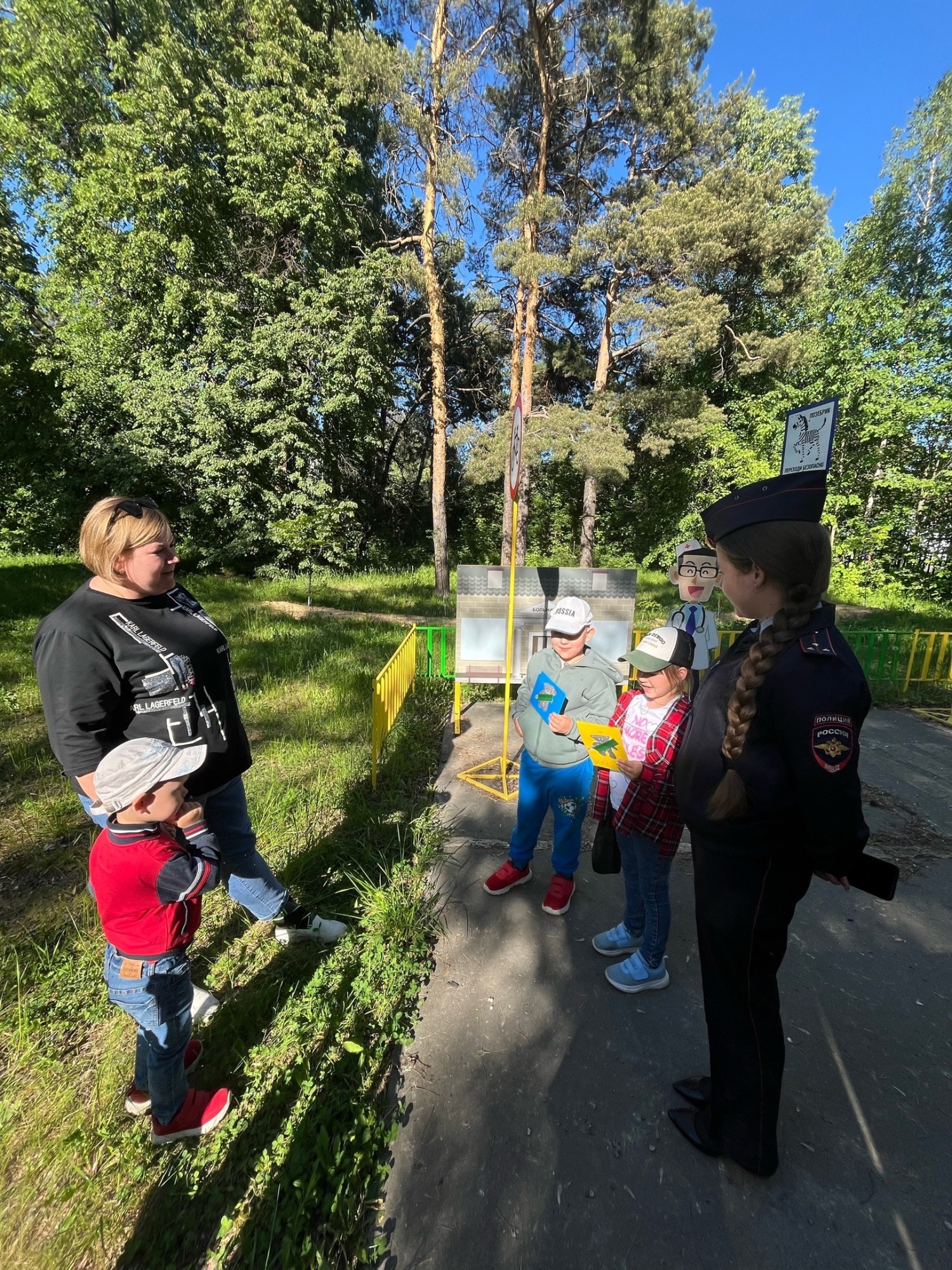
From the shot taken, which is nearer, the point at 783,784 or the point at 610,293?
the point at 783,784

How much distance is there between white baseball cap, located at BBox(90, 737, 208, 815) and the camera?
167 centimetres

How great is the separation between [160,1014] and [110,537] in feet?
5.42

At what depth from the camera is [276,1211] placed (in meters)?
1.85

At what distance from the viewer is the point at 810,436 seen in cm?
320

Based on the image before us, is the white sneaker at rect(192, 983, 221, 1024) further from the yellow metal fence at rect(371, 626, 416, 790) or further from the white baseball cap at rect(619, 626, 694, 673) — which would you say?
the white baseball cap at rect(619, 626, 694, 673)

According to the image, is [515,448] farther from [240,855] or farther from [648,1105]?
[648,1105]

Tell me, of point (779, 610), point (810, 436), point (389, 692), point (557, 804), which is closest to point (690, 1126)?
point (557, 804)

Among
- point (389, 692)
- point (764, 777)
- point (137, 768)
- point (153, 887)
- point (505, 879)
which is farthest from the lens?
point (389, 692)

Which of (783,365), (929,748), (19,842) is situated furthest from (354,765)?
(783,365)

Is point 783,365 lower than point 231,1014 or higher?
higher

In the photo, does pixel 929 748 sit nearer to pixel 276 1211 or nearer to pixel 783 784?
pixel 783 784

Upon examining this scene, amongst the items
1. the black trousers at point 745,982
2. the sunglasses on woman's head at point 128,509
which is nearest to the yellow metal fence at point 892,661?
the sunglasses on woman's head at point 128,509

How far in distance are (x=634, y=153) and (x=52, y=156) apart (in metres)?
16.6

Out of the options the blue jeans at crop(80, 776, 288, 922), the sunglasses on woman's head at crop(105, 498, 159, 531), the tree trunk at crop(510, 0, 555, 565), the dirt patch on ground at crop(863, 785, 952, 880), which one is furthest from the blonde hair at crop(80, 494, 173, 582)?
the tree trunk at crop(510, 0, 555, 565)
